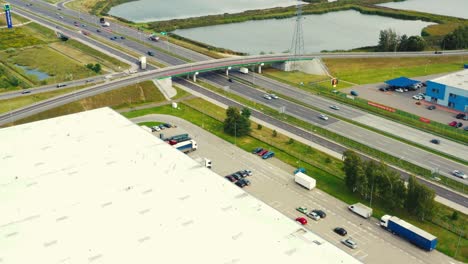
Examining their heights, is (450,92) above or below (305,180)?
above

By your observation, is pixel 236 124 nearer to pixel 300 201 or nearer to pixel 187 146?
pixel 187 146

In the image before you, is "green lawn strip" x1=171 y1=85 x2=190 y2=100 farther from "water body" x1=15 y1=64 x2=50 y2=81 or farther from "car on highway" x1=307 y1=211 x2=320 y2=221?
"car on highway" x1=307 y1=211 x2=320 y2=221

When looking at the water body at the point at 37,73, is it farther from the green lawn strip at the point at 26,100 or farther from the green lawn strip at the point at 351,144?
the green lawn strip at the point at 351,144

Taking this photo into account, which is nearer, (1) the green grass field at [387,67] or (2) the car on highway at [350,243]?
(2) the car on highway at [350,243]

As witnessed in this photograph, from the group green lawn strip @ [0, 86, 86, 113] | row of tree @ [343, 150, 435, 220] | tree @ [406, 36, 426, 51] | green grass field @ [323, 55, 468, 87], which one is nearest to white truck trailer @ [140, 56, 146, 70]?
green lawn strip @ [0, 86, 86, 113]

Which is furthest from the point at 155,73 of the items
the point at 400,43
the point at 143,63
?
the point at 400,43

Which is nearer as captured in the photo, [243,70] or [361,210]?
[361,210]

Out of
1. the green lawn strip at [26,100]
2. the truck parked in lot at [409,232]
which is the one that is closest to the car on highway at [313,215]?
the truck parked in lot at [409,232]
